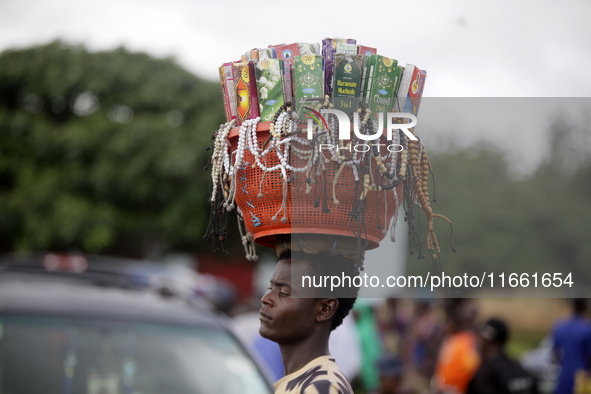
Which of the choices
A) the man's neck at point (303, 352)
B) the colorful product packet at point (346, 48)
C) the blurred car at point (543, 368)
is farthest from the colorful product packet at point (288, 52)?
the blurred car at point (543, 368)

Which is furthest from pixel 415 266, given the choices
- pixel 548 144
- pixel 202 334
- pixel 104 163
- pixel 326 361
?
pixel 104 163

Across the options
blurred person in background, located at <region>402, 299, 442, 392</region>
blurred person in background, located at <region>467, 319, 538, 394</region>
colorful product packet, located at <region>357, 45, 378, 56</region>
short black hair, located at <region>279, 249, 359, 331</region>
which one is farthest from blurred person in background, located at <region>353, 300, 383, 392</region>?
colorful product packet, located at <region>357, 45, 378, 56</region>

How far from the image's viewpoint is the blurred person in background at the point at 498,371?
492 cm

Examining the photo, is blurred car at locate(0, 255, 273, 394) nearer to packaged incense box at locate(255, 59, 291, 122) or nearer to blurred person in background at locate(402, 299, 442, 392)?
packaged incense box at locate(255, 59, 291, 122)

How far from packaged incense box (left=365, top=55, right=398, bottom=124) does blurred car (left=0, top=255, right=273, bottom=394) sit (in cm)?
220

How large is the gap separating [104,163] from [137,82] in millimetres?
2309

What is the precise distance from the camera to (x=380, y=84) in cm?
162

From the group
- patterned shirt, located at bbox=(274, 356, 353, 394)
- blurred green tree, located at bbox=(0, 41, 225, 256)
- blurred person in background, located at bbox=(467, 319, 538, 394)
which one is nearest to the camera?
patterned shirt, located at bbox=(274, 356, 353, 394)

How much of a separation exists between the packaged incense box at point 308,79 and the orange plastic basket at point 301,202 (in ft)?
0.47

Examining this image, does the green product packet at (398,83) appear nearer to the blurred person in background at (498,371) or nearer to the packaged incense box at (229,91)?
the packaged incense box at (229,91)

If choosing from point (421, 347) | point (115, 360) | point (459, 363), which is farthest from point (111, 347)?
point (421, 347)

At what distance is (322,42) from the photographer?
67.4 inches

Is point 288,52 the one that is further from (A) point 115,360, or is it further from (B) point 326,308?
(A) point 115,360

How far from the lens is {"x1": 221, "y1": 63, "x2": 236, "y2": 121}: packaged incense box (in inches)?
69.6
